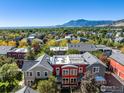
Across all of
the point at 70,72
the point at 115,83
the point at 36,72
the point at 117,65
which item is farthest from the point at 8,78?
the point at 117,65

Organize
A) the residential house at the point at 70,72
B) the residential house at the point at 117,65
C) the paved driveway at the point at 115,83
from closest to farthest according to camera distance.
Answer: the paved driveway at the point at 115,83
the residential house at the point at 70,72
the residential house at the point at 117,65

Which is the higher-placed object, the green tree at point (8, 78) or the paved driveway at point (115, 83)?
the green tree at point (8, 78)

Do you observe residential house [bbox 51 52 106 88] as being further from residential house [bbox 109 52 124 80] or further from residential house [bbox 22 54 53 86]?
residential house [bbox 109 52 124 80]

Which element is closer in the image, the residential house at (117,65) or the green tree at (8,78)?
the green tree at (8,78)

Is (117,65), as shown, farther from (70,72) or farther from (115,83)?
(70,72)

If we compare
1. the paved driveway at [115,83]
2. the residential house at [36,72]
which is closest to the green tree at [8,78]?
the residential house at [36,72]

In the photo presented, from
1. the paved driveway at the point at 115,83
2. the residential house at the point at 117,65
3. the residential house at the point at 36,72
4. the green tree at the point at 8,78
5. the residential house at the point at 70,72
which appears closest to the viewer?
the green tree at the point at 8,78

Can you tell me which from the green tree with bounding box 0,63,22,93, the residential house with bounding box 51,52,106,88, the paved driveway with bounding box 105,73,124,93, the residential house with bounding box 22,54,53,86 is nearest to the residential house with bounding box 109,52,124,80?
the paved driveway with bounding box 105,73,124,93

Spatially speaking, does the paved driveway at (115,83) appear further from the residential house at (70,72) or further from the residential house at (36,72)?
the residential house at (36,72)

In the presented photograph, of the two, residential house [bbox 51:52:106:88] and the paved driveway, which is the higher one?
residential house [bbox 51:52:106:88]

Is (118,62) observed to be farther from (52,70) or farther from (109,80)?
(52,70)

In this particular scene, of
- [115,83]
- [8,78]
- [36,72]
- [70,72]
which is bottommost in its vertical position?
[115,83]

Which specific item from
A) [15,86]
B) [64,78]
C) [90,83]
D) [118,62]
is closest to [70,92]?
[64,78]
